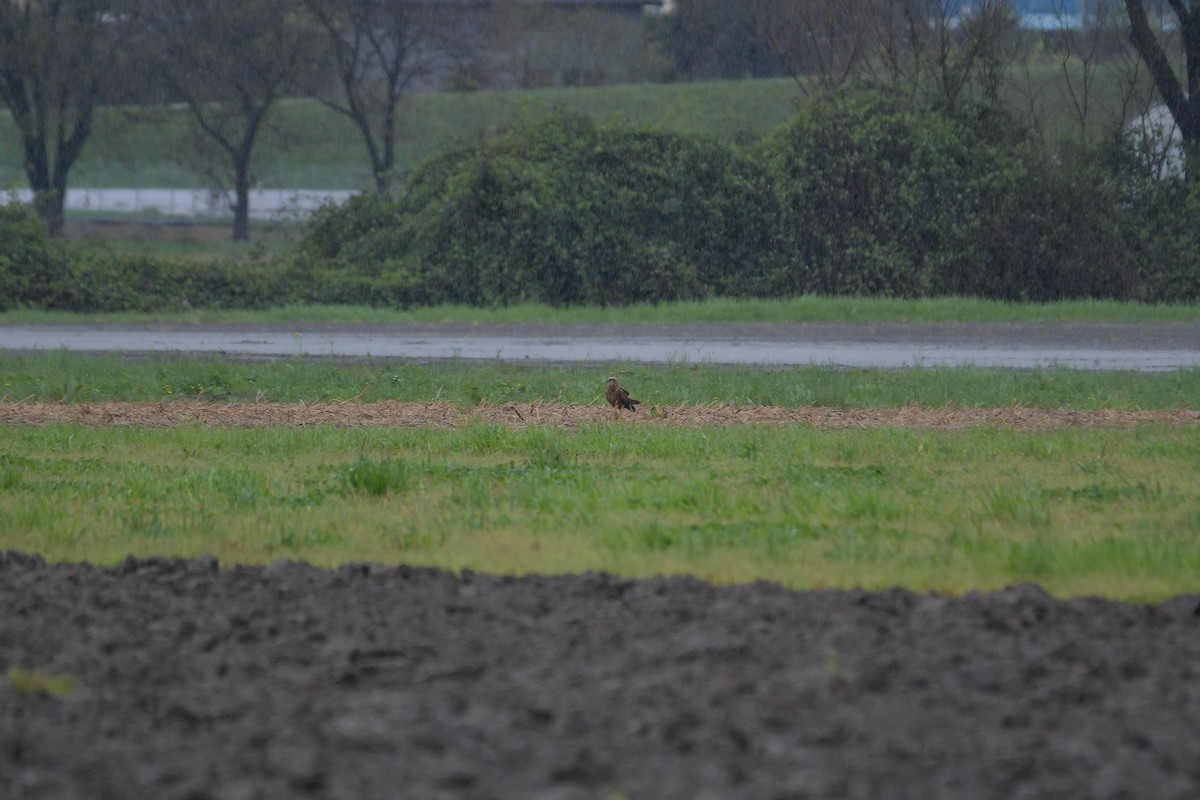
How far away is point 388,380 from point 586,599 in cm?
907

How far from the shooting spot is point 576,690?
498cm

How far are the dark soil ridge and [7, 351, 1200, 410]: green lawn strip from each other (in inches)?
276

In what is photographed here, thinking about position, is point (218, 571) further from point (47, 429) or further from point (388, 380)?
point (388, 380)

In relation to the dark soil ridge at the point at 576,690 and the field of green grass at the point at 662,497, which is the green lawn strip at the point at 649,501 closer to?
the field of green grass at the point at 662,497

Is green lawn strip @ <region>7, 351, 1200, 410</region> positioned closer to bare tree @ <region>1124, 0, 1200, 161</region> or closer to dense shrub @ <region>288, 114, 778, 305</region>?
dense shrub @ <region>288, 114, 778, 305</region>

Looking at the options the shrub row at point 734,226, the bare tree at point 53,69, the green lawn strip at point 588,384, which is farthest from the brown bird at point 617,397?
the bare tree at point 53,69

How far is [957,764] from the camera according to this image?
4297 millimetres

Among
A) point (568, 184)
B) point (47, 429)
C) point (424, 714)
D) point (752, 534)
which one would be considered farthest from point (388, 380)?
point (568, 184)

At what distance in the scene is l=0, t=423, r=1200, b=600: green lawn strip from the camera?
7094 millimetres

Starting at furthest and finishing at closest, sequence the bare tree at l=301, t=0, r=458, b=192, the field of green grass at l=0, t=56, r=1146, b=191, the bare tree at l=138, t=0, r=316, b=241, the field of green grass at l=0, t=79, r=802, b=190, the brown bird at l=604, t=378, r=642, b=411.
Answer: the field of green grass at l=0, t=79, r=802, b=190, the field of green grass at l=0, t=56, r=1146, b=191, the bare tree at l=301, t=0, r=458, b=192, the bare tree at l=138, t=0, r=316, b=241, the brown bird at l=604, t=378, r=642, b=411

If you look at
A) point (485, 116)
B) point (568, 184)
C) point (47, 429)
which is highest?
point (485, 116)

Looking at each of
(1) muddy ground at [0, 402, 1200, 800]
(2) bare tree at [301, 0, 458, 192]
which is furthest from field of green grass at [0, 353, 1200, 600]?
(2) bare tree at [301, 0, 458, 192]

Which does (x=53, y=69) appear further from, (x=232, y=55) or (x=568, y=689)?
(x=568, y=689)

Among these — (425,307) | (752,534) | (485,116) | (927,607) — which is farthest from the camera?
(485,116)
